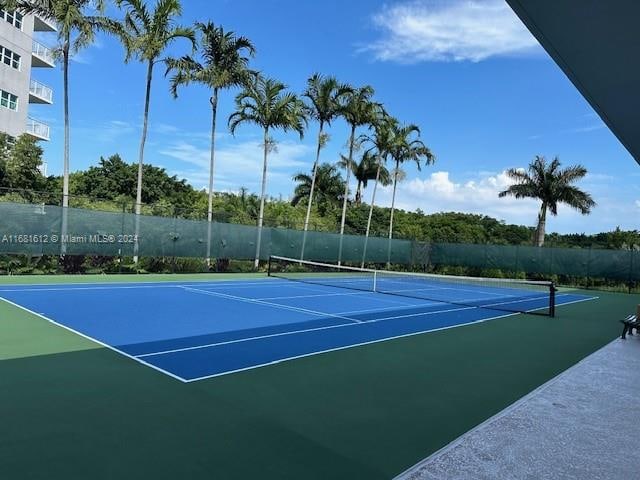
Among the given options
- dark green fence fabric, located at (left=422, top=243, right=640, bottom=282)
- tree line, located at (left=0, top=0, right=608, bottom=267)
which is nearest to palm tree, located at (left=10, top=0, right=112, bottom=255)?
tree line, located at (left=0, top=0, right=608, bottom=267)

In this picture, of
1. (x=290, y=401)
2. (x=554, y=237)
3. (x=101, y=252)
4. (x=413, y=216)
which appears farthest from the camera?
(x=413, y=216)

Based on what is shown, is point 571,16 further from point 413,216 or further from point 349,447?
point 413,216

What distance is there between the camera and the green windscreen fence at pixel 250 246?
48.2ft

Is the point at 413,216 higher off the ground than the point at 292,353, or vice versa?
the point at 413,216

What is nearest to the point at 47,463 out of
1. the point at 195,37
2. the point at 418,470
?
the point at 418,470

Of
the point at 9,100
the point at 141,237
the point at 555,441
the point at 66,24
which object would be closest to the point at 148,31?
the point at 66,24

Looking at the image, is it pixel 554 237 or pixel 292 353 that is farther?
pixel 554 237

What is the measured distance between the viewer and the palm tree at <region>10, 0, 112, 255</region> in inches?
617

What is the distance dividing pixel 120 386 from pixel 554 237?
38.9 meters

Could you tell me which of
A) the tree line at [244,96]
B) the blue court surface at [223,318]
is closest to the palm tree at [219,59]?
the tree line at [244,96]

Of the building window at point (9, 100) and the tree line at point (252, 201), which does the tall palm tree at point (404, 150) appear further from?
the building window at point (9, 100)

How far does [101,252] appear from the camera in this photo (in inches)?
630

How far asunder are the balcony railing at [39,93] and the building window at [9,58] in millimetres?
2255

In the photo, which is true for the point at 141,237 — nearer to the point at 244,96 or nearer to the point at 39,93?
the point at 244,96
